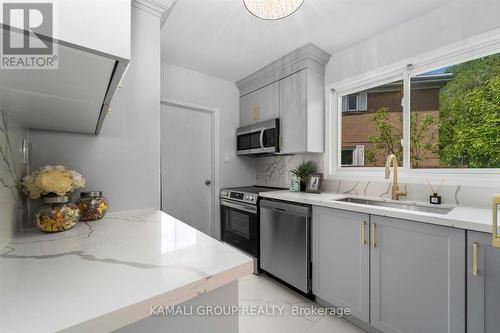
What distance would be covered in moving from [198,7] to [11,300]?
1938 millimetres

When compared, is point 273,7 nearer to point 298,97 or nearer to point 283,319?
point 298,97

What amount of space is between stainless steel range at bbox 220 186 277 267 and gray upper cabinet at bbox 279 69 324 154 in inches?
28.2

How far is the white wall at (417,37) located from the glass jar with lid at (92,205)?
2385 millimetres

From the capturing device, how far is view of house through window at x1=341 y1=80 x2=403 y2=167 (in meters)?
2.07

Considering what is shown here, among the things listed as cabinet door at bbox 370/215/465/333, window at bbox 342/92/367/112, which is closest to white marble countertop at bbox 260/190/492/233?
cabinet door at bbox 370/215/465/333

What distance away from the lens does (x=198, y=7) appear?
65.5 inches

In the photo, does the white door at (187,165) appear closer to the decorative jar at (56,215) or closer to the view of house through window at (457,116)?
the decorative jar at (56,215)

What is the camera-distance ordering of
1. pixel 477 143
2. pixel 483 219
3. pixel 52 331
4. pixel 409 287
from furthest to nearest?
pixel 477 143, pixel 409 287, pixel 483 219, pixel 52 331

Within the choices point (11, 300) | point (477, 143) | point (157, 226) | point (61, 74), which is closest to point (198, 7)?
point (61, 74)

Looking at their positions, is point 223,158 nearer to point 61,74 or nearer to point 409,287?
point 409,287

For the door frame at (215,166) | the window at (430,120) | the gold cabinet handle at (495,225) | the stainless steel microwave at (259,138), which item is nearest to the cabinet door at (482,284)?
the gold cabinet handle at (495,225)

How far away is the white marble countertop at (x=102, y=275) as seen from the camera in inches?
15.8

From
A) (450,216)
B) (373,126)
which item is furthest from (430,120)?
(450,216)

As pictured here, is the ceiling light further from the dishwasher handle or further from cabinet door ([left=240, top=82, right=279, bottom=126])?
the dishwasher handle
